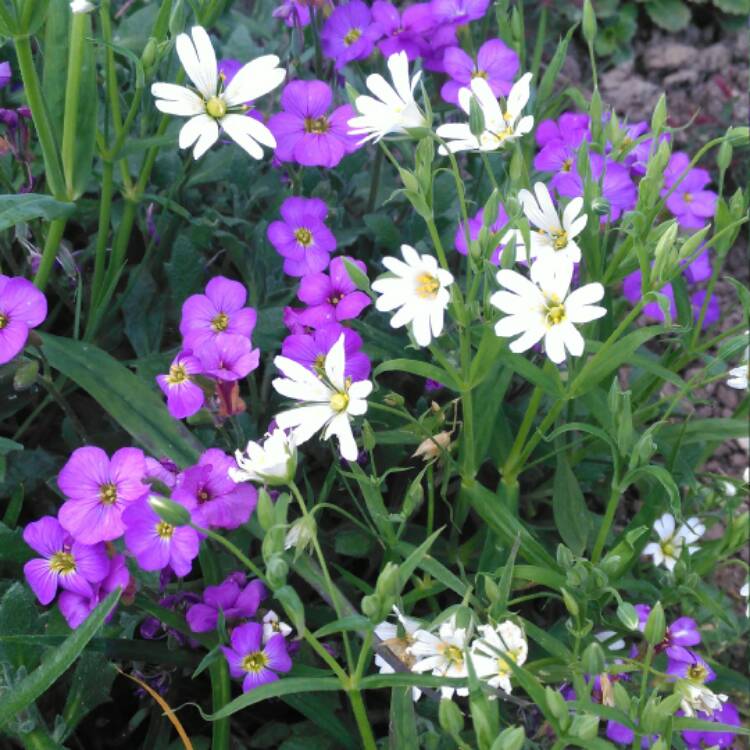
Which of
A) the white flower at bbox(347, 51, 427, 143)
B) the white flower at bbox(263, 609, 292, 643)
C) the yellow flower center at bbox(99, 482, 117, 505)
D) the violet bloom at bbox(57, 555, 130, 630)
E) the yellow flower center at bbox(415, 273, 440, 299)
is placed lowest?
the white flower at bbox(263, 609, 292, 643)

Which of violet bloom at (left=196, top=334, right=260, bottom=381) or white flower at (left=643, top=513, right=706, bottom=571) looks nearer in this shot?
violet bloom at (left=196, top=334, right=260, bottom=381)

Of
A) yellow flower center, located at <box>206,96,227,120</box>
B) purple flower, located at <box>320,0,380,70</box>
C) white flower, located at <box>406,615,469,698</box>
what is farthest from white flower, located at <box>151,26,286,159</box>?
white flower, located at <box>406,615,469,698</box>

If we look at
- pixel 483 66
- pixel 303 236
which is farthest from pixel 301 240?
pixel 483 66

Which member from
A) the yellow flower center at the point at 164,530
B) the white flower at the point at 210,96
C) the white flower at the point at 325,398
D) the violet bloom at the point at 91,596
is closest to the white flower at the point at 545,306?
the white flower at the point at 325,398

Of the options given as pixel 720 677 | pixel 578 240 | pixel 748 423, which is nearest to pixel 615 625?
pixel 720 677

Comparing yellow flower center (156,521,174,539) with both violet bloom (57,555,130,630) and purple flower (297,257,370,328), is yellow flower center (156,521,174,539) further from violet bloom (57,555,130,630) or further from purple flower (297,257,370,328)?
purple flower (297,257,370,328)

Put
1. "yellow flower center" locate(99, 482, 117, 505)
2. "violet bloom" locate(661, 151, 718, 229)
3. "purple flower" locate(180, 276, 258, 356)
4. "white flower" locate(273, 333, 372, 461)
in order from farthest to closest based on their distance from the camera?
"violet bloom" locate(661, 151, 718, 229)
"purple flower" locate(180, 276, 258, 356)
"yellow flower center" locate(99, 482, 117, 505)
"white flower" locate(273, 333, 372, 461)

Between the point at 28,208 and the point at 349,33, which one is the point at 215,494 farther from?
the point at 349,33
